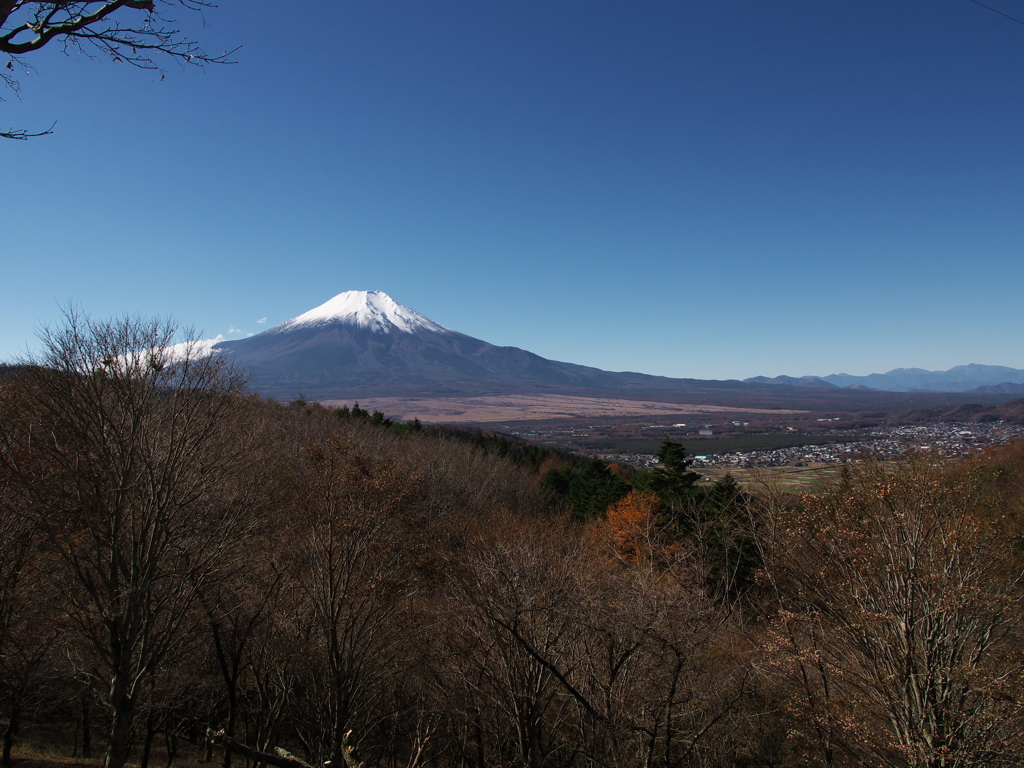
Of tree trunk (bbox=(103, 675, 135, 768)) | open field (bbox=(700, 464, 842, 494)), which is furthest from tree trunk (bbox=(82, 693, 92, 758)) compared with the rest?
open field (bbox=(700, 464, 842, 494))

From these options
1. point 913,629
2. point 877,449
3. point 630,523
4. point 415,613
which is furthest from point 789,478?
point 415,613

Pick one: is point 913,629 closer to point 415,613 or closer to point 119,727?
point 415,613

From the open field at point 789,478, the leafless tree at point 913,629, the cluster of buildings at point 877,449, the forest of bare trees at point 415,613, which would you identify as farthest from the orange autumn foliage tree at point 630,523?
the leafless tree at point 913,629

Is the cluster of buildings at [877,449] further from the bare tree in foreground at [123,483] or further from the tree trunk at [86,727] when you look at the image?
the tree trunk at [86,727]

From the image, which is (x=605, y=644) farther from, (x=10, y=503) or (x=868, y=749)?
(x=10, y=503)

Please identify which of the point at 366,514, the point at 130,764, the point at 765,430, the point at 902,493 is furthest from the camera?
the point at 765,430

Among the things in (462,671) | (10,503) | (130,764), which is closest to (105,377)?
(10,503)
